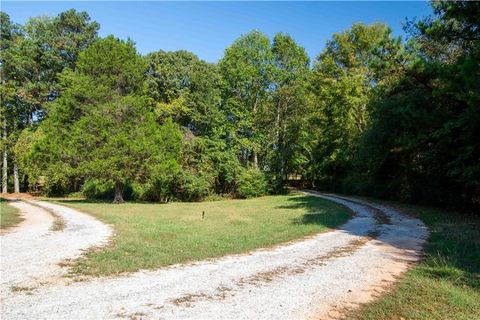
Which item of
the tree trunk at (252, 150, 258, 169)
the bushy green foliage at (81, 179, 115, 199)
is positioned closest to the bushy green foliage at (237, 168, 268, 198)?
the tree trunk at (252, 150, 258, 169)

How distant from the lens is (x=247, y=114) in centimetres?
4272

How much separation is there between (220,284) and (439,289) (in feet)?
14.5

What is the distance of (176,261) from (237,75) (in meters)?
35.5

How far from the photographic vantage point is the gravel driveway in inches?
232

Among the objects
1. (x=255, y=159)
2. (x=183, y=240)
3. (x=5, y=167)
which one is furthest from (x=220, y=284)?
(x=5, y=167)

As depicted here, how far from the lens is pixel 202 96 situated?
46.2 meters

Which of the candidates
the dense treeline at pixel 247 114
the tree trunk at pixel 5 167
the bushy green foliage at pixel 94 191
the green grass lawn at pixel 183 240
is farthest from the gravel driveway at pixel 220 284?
the tree trunk at pixel 5 167

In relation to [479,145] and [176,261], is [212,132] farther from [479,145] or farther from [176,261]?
[176,261]

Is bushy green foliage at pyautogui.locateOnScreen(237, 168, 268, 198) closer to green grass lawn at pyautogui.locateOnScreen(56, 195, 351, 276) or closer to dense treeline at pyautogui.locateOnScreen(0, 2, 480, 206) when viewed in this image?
dense treeline at pyautogui.locateOnScreen(0, 2, 480, 206)

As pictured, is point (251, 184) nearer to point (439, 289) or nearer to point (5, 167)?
point (439, 289)

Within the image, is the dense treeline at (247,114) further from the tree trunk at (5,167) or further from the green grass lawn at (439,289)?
the green grass lawn at (439,289)

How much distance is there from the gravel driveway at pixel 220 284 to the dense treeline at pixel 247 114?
7932 millimetres

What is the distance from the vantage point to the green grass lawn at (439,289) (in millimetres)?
6117

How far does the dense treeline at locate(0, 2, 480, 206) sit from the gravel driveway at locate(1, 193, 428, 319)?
793cm
